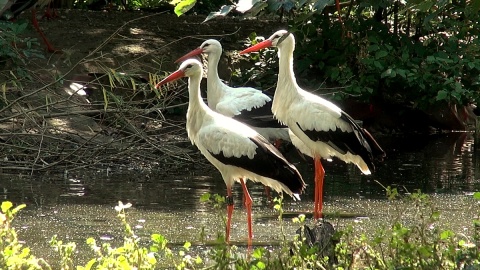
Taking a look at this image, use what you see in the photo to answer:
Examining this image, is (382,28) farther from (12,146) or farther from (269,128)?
(12,146)

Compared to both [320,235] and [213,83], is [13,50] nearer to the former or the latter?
[213,83]

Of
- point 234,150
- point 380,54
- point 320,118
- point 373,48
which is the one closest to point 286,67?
point 320,118

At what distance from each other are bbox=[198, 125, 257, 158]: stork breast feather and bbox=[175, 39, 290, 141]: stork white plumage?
2258 mm

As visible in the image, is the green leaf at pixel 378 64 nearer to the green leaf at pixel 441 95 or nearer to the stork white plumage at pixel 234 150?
the green leaf at pixel 441 95

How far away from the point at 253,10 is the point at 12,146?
5.90 metres

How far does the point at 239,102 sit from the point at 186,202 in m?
1.71

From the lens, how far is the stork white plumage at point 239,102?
9805mm

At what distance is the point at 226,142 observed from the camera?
A: 292 inches

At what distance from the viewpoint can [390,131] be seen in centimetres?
1511

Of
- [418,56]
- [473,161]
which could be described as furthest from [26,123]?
[418,56]

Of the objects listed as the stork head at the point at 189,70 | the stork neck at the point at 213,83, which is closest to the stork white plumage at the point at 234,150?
the stork head at the point at 189,70

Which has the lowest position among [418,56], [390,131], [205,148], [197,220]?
[197,220]

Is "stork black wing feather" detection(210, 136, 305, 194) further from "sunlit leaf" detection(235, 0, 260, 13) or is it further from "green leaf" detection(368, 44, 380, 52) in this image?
"green leaf" detection(368, 44, 380, 52)

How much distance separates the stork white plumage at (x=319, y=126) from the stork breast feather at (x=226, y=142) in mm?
1097
